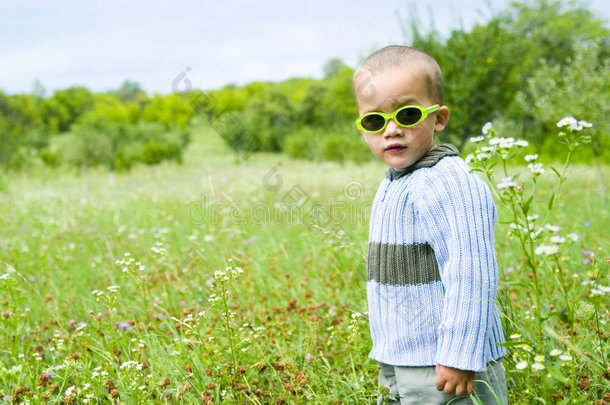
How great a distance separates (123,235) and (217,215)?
1538 mm

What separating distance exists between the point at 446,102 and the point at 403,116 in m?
11.7

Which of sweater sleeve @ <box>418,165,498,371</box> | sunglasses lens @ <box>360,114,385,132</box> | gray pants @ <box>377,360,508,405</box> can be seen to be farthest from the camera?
sunglasses lens @ <box>360,114,385,132</box>

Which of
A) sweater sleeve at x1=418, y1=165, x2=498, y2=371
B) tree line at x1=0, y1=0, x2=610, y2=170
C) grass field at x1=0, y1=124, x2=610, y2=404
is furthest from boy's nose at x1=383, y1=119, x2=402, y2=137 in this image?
tree line at x1=0, y1=0, x2=610, y2=170

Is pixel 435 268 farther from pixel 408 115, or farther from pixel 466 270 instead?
pixel 408 115

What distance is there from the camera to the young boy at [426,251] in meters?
1.65

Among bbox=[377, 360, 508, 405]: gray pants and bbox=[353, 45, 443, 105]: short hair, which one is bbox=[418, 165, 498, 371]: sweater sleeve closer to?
bbox=[377, 360, 508, 405]: gray pants

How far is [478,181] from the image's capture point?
5.65ft

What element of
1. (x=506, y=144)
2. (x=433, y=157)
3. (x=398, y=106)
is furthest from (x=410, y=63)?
(x=506, y=144)

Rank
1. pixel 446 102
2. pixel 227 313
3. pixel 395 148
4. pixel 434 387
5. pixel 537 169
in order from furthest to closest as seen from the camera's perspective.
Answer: pixel 446 102 < pixel 227 313 < pixel 395 148 < pixel 434 387 < pixel 537 169

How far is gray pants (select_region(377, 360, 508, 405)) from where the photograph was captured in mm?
1761

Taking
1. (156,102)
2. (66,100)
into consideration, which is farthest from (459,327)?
(66,100)

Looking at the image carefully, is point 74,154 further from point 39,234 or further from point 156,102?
point 156,102

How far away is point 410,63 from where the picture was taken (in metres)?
1.82

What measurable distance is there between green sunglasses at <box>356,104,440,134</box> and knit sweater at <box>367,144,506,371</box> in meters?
0.17
